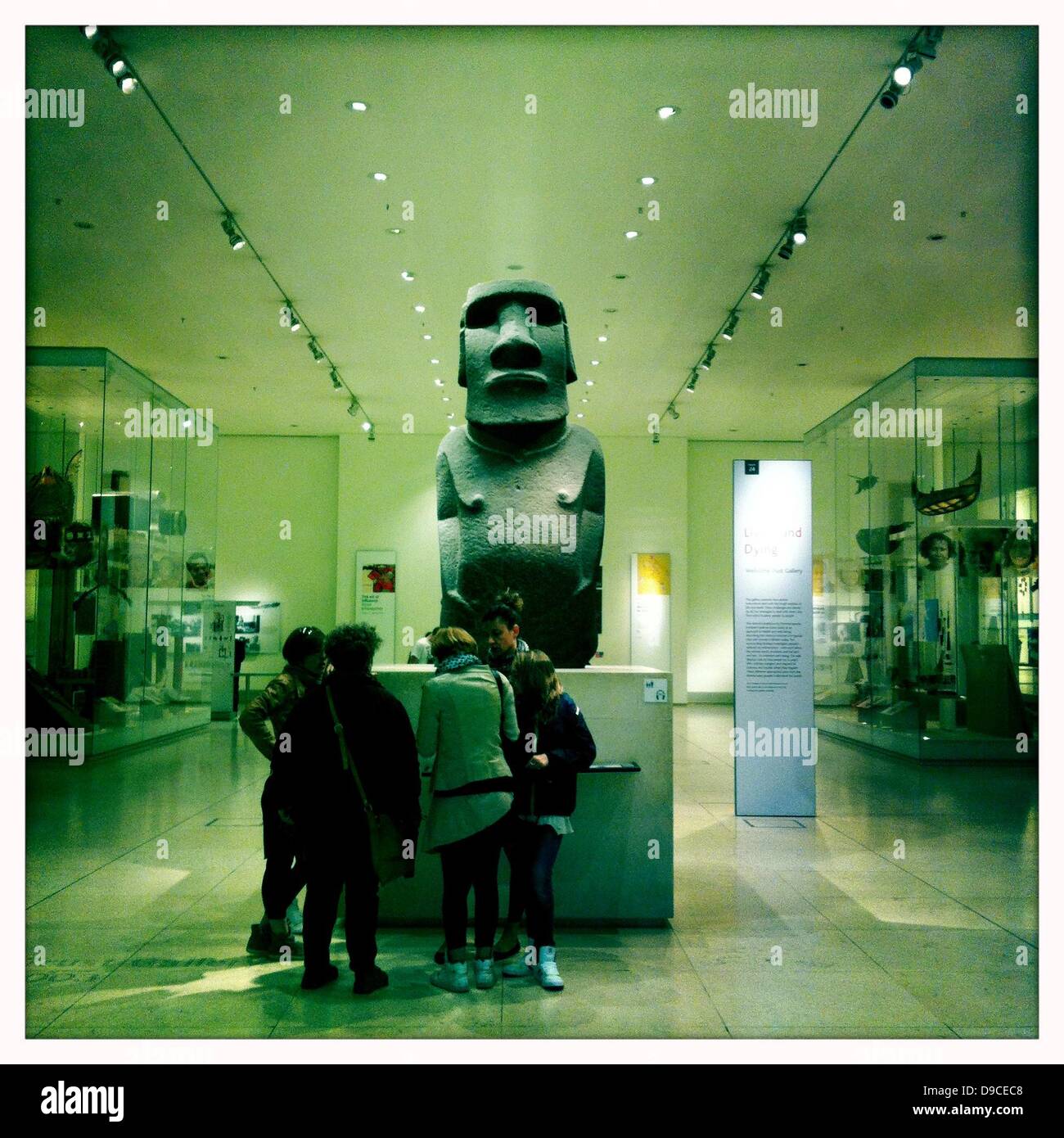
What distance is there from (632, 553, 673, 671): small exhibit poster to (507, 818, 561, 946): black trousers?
41.6ft

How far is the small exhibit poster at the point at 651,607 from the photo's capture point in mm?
17266

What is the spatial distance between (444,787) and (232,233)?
20.9 feet

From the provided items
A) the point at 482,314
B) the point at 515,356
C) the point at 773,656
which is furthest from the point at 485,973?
the point at 773,656

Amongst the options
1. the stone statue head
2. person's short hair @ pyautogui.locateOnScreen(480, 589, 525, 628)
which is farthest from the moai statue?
person's short hair @ pyautogui.locateOnScreen(480, 589, 525, 628)

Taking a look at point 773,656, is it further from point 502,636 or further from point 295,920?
point 295,920

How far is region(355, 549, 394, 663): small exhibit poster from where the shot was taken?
17.3 metres

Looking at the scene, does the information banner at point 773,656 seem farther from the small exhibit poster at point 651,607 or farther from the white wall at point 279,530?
the white wall at point 279,530

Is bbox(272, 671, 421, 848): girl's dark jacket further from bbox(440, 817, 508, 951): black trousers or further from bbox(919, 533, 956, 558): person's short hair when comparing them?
bbox(919, 533, 956, 558): person's short hair

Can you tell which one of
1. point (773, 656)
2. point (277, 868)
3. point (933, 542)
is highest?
point (933, 542)

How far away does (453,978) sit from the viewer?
13.7ft

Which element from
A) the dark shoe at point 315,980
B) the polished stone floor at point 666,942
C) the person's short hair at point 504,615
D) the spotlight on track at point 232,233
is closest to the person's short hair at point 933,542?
the polished stone floor at point 666,942

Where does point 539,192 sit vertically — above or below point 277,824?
above

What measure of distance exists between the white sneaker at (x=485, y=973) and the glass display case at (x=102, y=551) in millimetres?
6863

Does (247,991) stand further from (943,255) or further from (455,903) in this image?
(943,255)
